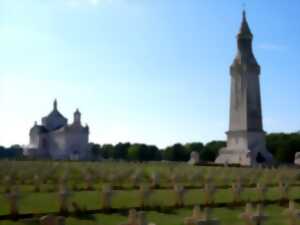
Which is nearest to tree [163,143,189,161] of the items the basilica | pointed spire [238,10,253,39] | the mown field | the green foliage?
the green foliage

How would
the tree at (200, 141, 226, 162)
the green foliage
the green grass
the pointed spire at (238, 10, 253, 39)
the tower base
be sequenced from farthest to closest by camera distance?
the tree at (200, 141, 226, 162), the green foliage, the pointed spire at (238, 10, 253, 39), the tower base, the green grass

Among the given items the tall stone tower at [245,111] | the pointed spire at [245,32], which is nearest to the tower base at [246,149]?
the tall stone tower at [245,111]

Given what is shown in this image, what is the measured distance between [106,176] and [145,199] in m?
8.76

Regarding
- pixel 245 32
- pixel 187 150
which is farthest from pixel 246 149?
pixel 187 150

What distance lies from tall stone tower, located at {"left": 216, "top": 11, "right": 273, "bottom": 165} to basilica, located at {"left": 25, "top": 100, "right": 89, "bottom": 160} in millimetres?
32384

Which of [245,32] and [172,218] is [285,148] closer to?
[245,32]

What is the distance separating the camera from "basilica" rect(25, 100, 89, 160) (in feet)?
266

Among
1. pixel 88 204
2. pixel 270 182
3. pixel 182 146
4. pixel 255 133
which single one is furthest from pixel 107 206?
pixel 182 146

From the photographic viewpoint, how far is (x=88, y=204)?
13.2 meters

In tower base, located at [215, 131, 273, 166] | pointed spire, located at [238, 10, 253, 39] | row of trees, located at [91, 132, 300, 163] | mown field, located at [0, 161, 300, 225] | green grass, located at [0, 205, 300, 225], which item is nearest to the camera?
green grass, located at [0, 205, 300, 225]

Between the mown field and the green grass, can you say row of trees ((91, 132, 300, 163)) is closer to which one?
the mown field

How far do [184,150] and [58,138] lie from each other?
23.1 m

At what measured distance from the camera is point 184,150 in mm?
72938

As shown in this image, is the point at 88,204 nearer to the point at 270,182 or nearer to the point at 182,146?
the point at 270,182
